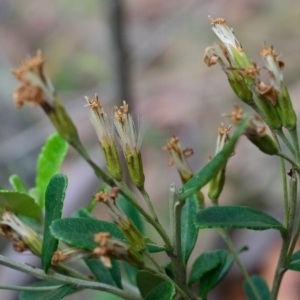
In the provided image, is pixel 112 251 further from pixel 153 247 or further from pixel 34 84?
pixel 34 84

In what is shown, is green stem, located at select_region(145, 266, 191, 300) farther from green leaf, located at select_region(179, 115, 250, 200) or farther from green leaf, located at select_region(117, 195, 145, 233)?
green leaf, located at select_region(117, 195, 145, 233)

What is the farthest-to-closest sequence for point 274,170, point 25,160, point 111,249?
point 274,170 → point 25,160 → point 111,249

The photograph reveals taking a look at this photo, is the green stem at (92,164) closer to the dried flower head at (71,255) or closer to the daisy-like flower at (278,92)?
the dried flower head at (71,255)

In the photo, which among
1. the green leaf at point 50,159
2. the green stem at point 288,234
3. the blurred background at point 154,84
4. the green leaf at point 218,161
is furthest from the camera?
the blurred background at point 154,84

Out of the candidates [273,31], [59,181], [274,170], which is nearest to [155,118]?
[274,170]

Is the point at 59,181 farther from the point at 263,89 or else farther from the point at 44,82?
the point at 263,89

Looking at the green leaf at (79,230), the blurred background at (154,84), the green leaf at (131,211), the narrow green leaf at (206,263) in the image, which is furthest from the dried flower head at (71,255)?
the blurred background at (154,84)
